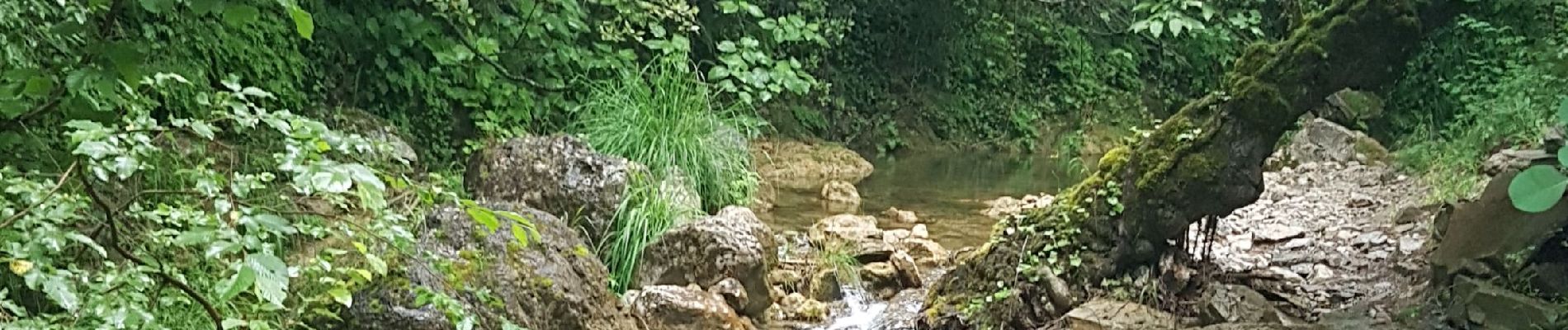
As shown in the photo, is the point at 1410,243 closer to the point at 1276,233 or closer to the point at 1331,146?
the point at 1276,233

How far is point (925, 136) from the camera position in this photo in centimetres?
1092

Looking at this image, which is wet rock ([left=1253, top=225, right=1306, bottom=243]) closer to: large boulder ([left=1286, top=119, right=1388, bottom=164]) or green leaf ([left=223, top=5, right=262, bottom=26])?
large boulder ([left=1286, top=119, right=1388, bottom=164])

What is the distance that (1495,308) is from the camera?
3.15 metres

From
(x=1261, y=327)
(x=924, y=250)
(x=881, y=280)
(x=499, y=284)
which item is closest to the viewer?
(x=499, y=284)

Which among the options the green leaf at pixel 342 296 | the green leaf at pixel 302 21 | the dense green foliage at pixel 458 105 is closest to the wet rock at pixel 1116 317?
the dense green foliage at pixel 458 105

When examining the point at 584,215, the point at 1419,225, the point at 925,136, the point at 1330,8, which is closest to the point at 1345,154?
the point at 1419,225

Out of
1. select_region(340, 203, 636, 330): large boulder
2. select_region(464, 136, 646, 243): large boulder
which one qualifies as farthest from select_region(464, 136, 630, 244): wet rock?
select_region(340, 203, 636, 330): large boulder

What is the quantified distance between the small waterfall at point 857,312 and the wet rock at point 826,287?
0.14ft

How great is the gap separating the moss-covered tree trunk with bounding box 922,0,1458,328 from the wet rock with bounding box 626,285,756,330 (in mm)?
741

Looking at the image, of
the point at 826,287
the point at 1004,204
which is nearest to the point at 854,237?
the point at 826,287

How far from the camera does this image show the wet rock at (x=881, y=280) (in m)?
4.81

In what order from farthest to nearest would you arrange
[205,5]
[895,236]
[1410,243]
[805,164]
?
[805,164] → [895,236] → [1410,243] → [205,5]

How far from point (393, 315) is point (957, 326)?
1931 mm

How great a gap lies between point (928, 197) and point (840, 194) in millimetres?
751
